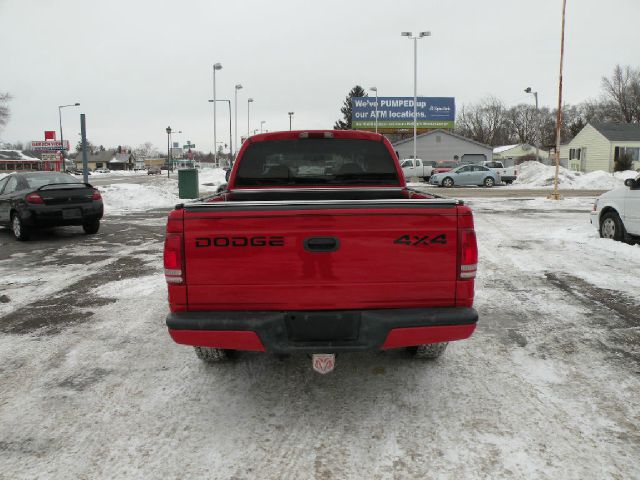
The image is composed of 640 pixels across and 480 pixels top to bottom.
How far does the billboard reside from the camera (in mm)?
55812

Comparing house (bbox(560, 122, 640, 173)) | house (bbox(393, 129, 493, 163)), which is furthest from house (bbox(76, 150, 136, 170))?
house (bbox(560, 122, 640, 173))

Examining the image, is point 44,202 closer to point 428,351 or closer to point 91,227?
point 91,227

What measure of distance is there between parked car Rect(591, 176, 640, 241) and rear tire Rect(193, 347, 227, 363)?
7.90 meters

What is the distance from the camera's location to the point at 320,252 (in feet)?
9.93

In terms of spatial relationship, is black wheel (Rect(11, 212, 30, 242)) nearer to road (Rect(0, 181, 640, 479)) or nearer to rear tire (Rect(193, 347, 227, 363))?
road (Rect(0, 181, 640, 479))

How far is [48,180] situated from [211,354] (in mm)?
8999

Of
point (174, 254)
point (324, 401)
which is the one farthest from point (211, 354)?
point (174, 254)

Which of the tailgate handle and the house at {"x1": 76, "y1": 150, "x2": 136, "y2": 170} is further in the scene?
the house at {"x1": 76, "y1": 150, "x2": 136, "y2": 170}

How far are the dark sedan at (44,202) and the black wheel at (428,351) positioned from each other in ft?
30.1

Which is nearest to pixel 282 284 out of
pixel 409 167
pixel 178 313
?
pixel 178 313

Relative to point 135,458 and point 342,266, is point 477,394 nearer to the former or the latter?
point 342,266

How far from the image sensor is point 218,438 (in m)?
3.11

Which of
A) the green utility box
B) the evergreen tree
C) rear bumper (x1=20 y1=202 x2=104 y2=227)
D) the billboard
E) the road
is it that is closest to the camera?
the road

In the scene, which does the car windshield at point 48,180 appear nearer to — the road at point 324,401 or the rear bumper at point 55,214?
the rear bumper at point 55,214
